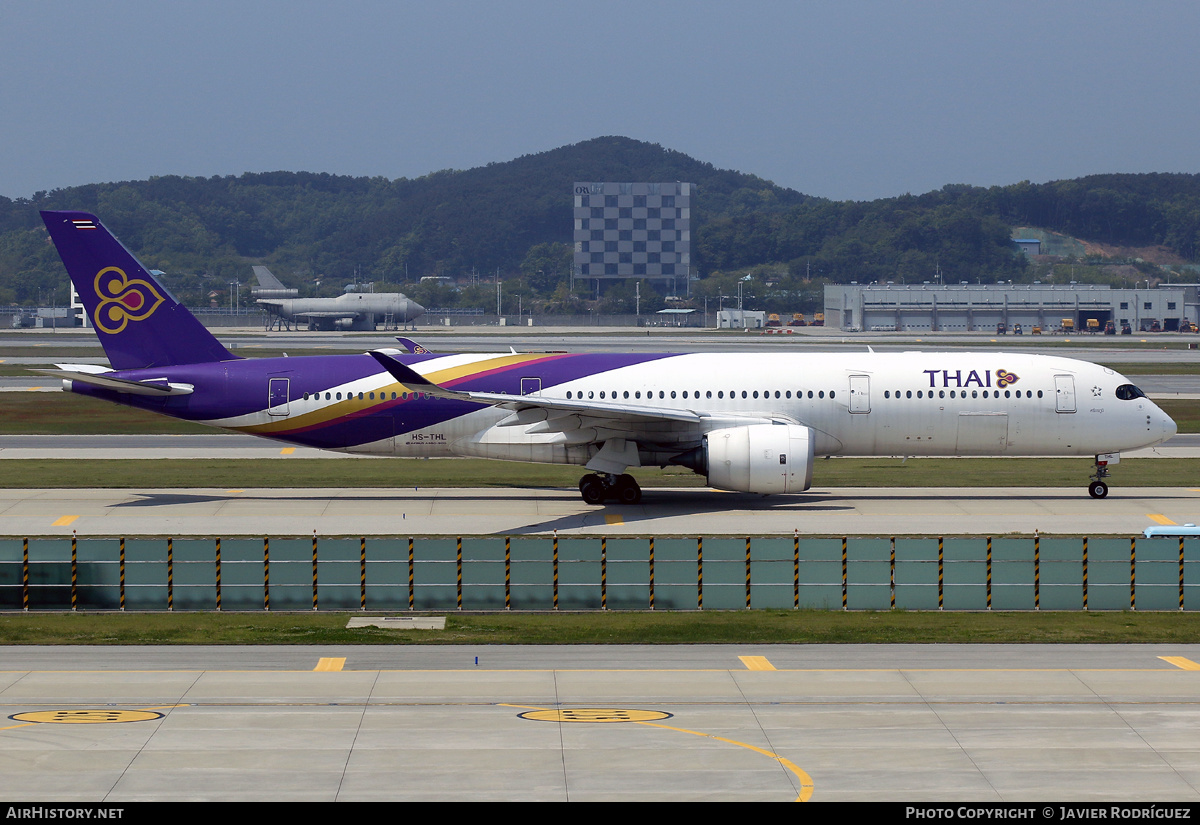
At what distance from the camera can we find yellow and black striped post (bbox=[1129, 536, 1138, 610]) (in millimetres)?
25266

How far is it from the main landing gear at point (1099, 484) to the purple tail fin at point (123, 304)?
91.0ft

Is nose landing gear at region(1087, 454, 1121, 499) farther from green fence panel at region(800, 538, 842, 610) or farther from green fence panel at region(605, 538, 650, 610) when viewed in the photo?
green fence panel at region(605, 538, 650, 610)

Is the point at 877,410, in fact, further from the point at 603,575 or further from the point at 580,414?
the point at 603,575

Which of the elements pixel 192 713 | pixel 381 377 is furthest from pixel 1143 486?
pixel 192 713

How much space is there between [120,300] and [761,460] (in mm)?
20479

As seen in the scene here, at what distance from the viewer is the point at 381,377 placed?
39.2 meters

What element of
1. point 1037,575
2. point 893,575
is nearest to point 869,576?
point 893,575

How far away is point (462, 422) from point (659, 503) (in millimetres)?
6479

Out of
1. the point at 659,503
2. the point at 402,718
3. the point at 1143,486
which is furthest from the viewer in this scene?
the point at 1143,486

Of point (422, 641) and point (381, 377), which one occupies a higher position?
point (381, 377)

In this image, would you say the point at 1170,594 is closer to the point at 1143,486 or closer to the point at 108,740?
the point at 1143,486

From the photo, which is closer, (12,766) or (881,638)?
(12,766)

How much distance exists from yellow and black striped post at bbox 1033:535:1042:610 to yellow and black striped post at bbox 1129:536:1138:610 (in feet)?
5.78

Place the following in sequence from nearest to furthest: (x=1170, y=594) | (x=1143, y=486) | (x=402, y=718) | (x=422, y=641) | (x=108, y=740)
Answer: (x=108, y=740) → (x=402, y=718) → (x=422, y=641) → (x=1170, y=594) → (x=1143, y=486)
